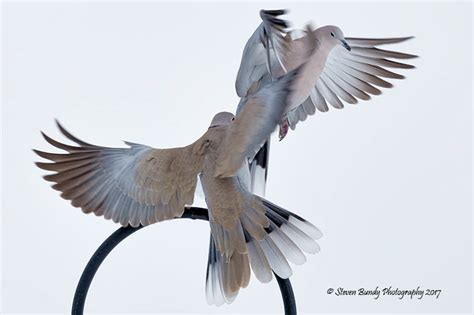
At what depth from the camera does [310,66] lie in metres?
1.73

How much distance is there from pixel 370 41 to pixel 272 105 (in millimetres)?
Result: 612

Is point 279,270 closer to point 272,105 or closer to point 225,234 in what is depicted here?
point 225,234

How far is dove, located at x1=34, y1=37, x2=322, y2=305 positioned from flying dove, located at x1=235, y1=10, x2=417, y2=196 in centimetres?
4

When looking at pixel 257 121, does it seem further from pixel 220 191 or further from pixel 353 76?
pixel 353 76

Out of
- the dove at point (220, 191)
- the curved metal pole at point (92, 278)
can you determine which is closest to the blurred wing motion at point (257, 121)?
the dove at point (220, 191)

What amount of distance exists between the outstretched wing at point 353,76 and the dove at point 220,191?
27 centimetres

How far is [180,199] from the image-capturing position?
1.67 meters

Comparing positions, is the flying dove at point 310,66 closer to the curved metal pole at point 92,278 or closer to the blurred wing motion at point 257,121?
the blurred wing motion at point 257,121

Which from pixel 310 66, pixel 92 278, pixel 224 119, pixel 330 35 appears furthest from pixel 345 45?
pixel 92 278

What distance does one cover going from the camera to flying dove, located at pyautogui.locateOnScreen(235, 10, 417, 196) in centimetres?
168

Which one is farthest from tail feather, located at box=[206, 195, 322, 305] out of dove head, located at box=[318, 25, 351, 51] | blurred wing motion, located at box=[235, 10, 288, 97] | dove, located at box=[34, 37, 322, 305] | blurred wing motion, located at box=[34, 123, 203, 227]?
dove head, located at box=[318, 25, 351, 51]

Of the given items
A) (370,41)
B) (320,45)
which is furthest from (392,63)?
(320,45)

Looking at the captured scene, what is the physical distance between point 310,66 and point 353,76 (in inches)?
12.6

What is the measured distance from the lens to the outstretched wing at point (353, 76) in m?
2.00
